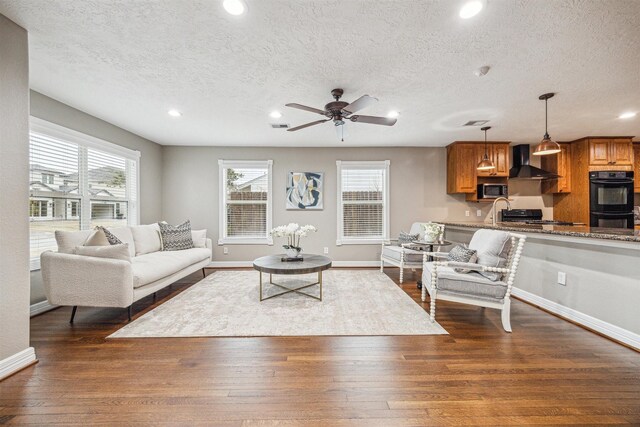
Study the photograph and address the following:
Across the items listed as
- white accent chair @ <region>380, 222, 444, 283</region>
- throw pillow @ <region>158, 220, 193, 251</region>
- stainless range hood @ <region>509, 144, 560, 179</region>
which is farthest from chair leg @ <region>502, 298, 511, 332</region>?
throw pillow @ <region>158, 220, 193, 251</region>

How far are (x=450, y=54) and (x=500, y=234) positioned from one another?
1.78 metres

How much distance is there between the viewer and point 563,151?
16.7 feet

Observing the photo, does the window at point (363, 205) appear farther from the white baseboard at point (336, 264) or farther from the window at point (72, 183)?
the window at point (72, 183)

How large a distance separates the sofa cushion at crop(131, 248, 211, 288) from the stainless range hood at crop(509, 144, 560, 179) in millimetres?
A: 5868

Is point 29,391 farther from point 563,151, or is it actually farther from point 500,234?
point 563,151

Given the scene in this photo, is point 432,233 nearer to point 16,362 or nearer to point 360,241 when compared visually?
point 360,241

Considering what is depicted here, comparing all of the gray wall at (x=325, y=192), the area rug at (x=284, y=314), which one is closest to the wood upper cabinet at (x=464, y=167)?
the gray wall at (x=325, y=192)

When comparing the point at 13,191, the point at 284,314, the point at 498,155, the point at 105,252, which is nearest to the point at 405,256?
the point at 284,314

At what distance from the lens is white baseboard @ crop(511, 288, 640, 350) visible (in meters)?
2.27

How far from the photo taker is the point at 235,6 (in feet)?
5.55

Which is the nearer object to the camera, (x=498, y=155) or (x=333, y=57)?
(x=333, y=57)

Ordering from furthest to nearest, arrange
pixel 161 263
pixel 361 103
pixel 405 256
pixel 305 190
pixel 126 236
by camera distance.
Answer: pixel 305 190
pixel 405 256
pixel 126 236
pixel 161 263
pixel 361 103

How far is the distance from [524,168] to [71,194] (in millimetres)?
7258

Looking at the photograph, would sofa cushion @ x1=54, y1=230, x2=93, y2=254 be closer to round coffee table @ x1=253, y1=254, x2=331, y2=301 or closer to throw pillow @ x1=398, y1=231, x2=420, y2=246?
round coffee table @ x1=253, y1=254, x2=331, y2=301
